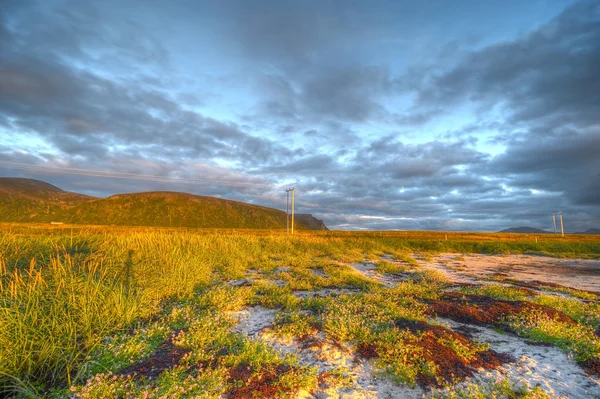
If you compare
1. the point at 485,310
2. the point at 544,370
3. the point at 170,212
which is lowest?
the point at 544,370

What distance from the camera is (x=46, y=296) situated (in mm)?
6094

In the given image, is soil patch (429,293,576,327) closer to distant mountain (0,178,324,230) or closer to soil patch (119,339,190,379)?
soil patch (119,339,190,379)

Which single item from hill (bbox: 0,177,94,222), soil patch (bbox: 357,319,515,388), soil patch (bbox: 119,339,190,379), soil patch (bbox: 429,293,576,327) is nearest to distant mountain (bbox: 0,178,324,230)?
hill (bbox: 0,177,94,222)

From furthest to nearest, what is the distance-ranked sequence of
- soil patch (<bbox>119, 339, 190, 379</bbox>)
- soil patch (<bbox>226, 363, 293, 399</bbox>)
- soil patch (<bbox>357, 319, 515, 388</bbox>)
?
soil patch (<bbox>357, 319, 515, 388</bbox>), soil patch (<bbox>119, 339, 190, 379</bbox>), soil patch (<bbox>226, 363, 293, 399</bbox>)

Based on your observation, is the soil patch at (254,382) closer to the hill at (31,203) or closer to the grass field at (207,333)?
the grass field at (207,333)

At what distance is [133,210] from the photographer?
15275cm

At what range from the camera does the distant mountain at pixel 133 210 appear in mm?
141500

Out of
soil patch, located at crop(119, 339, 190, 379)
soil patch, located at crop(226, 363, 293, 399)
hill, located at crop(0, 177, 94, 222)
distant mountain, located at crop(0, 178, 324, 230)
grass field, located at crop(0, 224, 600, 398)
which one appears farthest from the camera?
distant mountain, located at crop(0, 178, 324, 230)

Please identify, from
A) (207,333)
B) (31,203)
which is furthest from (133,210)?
(207,333)

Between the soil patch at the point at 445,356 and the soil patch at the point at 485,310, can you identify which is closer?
the soil patch at the point at 445,356

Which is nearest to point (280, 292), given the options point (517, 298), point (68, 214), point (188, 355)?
point (188, 355)

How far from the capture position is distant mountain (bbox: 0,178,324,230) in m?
142

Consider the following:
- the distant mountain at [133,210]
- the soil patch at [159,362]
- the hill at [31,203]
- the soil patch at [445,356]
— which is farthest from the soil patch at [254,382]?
the hill at [31,203]

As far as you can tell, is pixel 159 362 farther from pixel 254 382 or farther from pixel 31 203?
pixel 31 203
